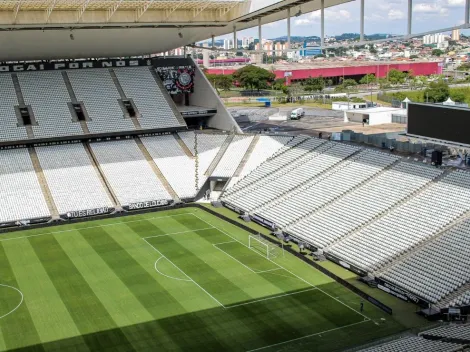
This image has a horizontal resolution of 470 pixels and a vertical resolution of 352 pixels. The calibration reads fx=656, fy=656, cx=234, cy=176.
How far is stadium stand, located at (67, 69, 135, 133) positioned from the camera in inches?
2060

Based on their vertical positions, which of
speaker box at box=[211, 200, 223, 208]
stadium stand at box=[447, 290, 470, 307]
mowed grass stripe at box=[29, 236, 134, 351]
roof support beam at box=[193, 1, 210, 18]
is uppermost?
roof support beam at box=[193, 1, 210, 18]

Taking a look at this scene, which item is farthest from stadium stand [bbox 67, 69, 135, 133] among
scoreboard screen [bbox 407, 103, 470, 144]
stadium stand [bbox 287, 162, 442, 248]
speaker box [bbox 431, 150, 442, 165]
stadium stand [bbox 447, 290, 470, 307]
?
stadium stand [bbox 447, 290, 470, 307]

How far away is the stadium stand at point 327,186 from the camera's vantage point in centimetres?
3947

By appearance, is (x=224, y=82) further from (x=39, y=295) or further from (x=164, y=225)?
(x=39, y=295)

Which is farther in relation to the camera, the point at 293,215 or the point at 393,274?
the point at 293,215

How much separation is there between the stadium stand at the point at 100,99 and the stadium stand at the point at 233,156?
26.6ft

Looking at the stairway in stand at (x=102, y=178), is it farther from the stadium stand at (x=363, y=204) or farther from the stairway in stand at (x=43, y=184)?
the stadium stand at (x=363, y=204)

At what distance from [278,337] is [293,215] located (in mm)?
14831

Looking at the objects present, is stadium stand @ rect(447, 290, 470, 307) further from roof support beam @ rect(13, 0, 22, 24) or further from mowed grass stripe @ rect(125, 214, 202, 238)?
roof support beam @ rect(13, 0, 22, 24)

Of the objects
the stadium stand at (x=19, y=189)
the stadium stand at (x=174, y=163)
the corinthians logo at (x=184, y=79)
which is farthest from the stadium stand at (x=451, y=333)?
the corinthians logo at (x=184, y=79)

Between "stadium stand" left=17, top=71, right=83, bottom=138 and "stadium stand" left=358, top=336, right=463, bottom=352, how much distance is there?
3478 centimetres

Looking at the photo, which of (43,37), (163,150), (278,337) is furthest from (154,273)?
(43,37)

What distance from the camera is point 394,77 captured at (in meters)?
122

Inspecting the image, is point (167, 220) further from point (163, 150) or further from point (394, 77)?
point (394, 77)
